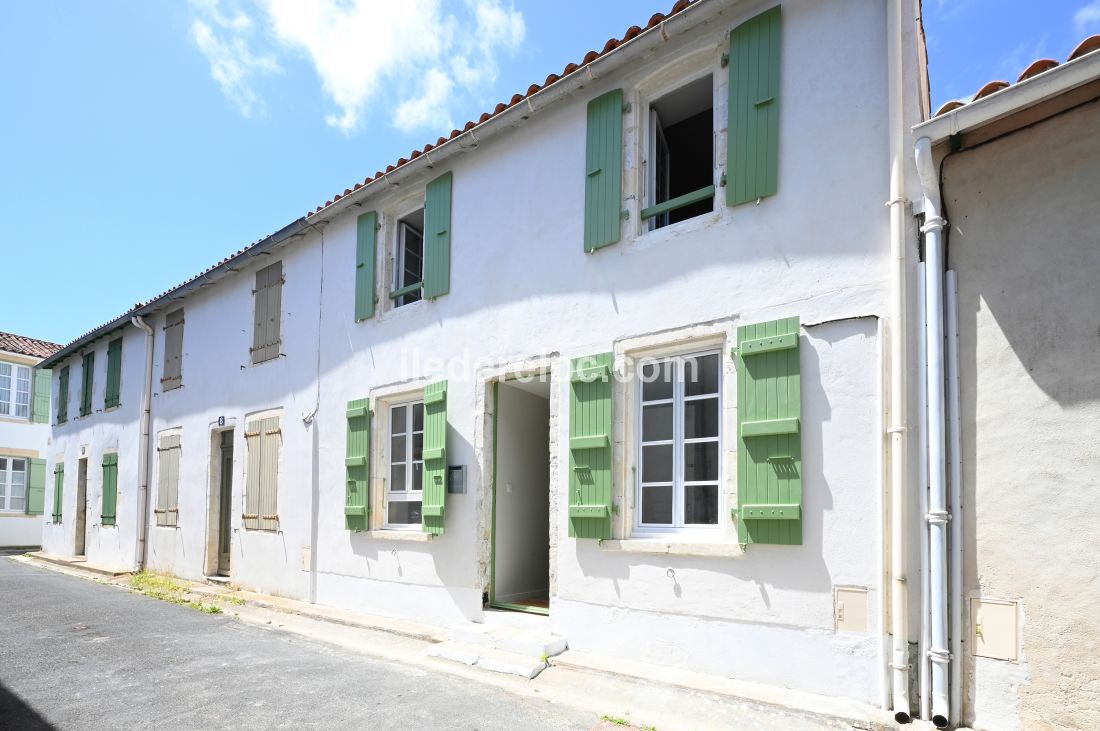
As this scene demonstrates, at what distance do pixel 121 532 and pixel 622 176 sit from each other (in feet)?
40.6

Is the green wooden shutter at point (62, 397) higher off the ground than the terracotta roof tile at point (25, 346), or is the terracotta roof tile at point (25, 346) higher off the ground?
the terracotta roof tile at point (25, 346)

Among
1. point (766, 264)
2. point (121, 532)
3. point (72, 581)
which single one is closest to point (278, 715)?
point (766, 264)

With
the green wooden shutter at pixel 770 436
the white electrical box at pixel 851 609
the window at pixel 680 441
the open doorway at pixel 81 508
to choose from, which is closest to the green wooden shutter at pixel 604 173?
the window at pixel 680 441

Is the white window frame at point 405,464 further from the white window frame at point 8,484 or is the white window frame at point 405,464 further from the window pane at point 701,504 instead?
the white window frame at point 8,484

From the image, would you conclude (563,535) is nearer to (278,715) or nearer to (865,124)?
(278,715)

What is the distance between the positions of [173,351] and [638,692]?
1095 centimetres

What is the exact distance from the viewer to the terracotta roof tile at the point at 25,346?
20819mm

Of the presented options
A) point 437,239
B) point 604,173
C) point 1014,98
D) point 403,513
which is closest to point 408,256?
point 437,239

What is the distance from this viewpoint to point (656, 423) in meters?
5.89

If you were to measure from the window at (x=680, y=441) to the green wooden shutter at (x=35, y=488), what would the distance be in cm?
2103

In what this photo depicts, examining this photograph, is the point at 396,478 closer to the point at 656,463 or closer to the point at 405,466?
the point at 405,466

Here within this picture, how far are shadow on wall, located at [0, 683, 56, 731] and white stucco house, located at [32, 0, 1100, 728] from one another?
11.0 feet

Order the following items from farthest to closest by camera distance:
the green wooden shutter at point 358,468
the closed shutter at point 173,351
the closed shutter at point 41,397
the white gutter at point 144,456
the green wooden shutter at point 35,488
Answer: the closed shutter at point 41,397
the green wooden shutter at point 35,488
the white gutter at point 144,456
the closed shutter at point 173,351
the green wooden shutter at point 358,468

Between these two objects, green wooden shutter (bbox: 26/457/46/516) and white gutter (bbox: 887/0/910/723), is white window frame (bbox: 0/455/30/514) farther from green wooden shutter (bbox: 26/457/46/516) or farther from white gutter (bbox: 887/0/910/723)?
white gutter (bbox: 887/0/910/723)
